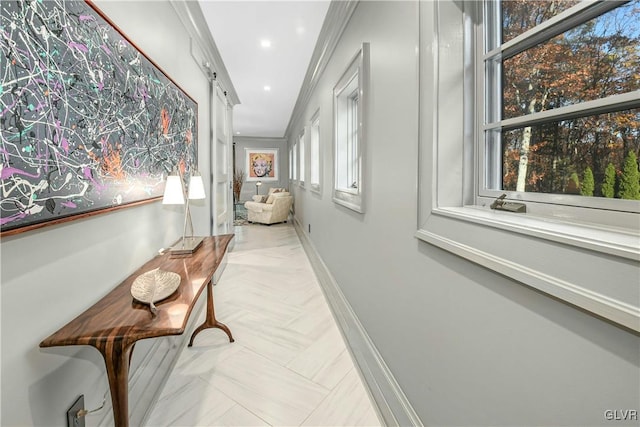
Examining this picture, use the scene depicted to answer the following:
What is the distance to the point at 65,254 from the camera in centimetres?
102

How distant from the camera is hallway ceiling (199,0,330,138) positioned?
8.48ft

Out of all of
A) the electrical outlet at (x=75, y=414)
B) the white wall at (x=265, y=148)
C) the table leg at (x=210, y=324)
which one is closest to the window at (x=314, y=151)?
the table leg at (x=210, y=324)

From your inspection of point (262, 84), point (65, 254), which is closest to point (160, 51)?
point (65, 254)

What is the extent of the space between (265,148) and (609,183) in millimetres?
10334

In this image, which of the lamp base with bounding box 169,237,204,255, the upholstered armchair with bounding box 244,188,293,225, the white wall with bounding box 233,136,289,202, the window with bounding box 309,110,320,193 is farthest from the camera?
the white wall with bounding box 233,136,289,202

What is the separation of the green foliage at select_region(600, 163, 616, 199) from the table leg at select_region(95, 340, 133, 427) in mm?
1360

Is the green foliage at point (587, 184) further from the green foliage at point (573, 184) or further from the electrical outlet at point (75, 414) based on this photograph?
the electrical outlet at point (75, 414)

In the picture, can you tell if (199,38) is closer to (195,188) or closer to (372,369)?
(195,188)

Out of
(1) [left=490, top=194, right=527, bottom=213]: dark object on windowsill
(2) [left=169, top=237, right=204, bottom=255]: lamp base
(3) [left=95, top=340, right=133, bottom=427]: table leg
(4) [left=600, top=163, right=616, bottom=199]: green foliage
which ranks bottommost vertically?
(3) [left=95, top=340, right=133, bottom=427]: table leg

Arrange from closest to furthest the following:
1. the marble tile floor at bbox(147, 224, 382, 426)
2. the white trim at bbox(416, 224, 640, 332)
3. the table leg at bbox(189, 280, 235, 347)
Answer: the white trim at bbox(416, 224, 640, 332) < the marble tile floor at bbox(147, 224, 382, 426) < the table leg at bbox(189, 280, 235, 347)

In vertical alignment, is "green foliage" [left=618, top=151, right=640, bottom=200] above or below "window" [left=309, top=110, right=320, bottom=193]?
below

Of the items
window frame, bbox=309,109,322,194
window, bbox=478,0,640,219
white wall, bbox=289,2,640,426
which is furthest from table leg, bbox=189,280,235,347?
window frame, bbox=309,109,322,194

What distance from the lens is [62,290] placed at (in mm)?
1002

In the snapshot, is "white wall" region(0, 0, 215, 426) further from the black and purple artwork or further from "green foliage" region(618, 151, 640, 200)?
"green foliage" region(618, 151, 640, 200)
